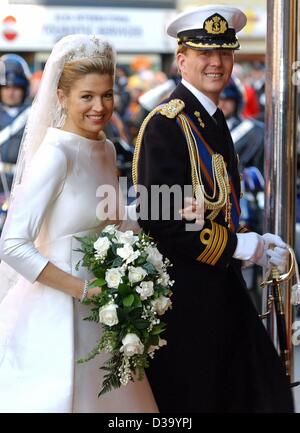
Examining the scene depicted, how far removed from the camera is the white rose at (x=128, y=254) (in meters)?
3.21

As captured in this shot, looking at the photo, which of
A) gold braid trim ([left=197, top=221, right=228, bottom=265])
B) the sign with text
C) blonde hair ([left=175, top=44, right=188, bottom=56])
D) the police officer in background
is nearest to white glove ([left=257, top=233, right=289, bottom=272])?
gold braid trim ([left=197, top=221, right=228, bottom=265])

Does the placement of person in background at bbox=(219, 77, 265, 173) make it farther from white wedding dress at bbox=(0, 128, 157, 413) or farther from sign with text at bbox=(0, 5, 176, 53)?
white wedding dress at bbox=(0, 128, 157, 413)

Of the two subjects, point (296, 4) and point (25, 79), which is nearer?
point (296, 4)

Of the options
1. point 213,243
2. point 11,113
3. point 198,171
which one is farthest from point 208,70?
point 11,113

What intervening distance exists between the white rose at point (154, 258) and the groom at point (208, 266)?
0.20 metres

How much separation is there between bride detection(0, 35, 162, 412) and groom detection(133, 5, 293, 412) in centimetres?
19

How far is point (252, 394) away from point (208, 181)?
71cm

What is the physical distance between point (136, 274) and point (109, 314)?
14 centimetres

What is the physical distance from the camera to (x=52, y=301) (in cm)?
338

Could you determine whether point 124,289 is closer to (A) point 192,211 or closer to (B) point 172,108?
(A) point 192,211

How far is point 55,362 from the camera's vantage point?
3.34 metres

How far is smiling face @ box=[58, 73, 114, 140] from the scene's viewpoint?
11.1 feet
